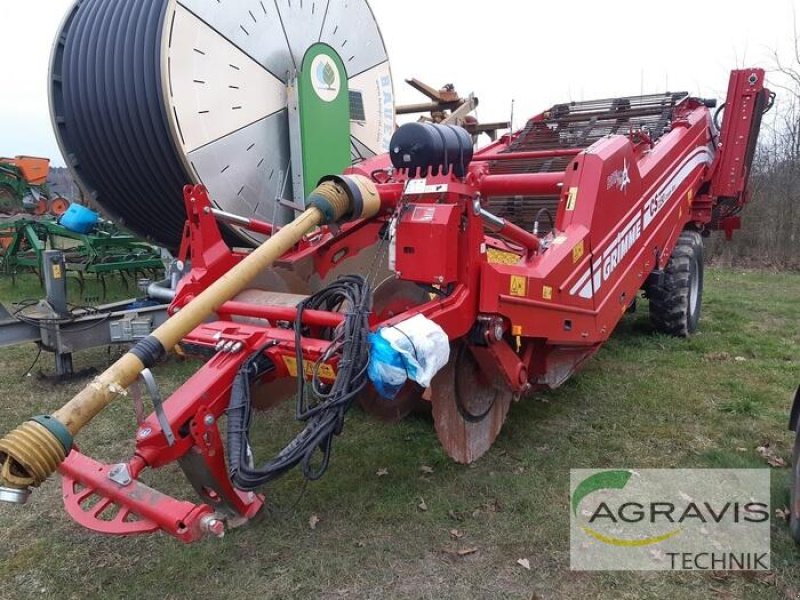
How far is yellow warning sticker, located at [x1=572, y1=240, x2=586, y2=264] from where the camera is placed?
3418mm

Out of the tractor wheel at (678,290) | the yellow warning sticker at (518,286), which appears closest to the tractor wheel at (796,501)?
the yellow warning sticker at (518,286)

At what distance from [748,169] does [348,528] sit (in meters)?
5.47

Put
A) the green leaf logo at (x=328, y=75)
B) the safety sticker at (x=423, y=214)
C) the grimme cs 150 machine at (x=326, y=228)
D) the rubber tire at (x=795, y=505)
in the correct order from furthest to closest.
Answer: the green leaf logo at (x=328, y=75)
the safety sticker at (x=423, y=214)
the rubber tire at (x=795, y=505)
the grimme cs 150 machine at (x=326, y=228)

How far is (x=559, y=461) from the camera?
3619 millimetres

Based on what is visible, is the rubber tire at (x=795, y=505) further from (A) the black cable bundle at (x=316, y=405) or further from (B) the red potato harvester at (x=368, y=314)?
(A) the black cable bundle at (x=316, y=405)

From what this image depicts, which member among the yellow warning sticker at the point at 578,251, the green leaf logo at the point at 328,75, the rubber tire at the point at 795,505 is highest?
the green leaf logo at the point at 328,75

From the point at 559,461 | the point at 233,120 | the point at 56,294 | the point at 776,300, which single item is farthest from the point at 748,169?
the point at 56,294

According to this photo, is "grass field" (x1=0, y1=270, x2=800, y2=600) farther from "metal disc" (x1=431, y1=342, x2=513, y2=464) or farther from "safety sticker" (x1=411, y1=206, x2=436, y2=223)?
"safety sticker" (x1=411, y1=206, x2=436, y2=223)

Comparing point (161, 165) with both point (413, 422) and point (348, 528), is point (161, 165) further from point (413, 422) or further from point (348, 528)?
point (348, 528)

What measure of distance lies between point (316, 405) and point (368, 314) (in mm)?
421

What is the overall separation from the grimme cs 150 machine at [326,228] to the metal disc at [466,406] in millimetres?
12

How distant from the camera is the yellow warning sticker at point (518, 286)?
3.12 metres

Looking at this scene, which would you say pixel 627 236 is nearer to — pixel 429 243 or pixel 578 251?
pixel 578 251

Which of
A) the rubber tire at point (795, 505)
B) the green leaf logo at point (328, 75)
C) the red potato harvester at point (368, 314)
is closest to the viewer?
the red potato harvester at point (368, 314)
